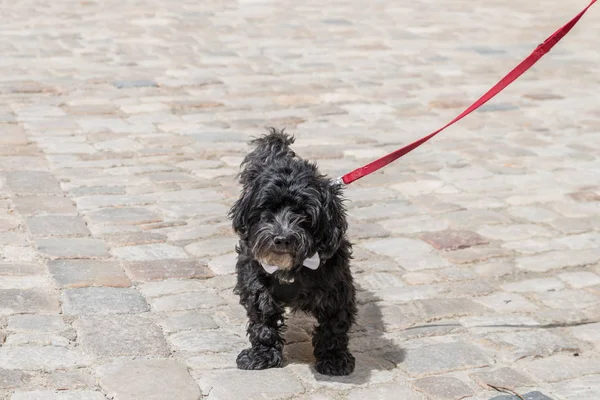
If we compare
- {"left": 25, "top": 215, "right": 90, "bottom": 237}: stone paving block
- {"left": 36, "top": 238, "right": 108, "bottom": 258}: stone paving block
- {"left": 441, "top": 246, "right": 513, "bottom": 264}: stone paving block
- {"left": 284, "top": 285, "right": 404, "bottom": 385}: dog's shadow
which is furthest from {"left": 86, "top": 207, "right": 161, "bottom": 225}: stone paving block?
{"left": 441, "top": 246, "right": 513, "bottom": 264}: stone paving block

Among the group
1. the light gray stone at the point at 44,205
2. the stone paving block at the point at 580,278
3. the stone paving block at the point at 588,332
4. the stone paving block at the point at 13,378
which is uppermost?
the stone paving block at the point at 13,378

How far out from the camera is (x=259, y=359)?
14.5 feet

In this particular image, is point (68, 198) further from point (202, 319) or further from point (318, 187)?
point (318, 187)

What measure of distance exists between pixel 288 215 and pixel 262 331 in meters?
0.62

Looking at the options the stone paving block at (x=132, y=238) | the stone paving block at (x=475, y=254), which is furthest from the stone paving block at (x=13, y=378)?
the stone paving block at (x=475, y=254)

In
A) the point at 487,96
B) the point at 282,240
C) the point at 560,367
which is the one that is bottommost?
the point at 560,367

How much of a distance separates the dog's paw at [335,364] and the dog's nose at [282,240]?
27.3 inches

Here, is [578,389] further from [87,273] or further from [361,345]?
[87,273]

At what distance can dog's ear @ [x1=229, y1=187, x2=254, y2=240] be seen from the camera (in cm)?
421

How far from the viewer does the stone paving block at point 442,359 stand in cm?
460

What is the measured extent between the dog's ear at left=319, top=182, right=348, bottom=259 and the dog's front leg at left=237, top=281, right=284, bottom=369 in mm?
371

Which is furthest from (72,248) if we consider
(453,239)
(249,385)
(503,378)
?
(503,378)

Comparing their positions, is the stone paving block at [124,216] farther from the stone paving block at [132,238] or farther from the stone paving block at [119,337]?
the stone paving block at [119,337]

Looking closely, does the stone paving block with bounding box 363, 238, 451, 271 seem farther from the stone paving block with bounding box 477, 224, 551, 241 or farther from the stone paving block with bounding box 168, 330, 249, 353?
the stone paving block with bounding box 168, 330, 249, 353
